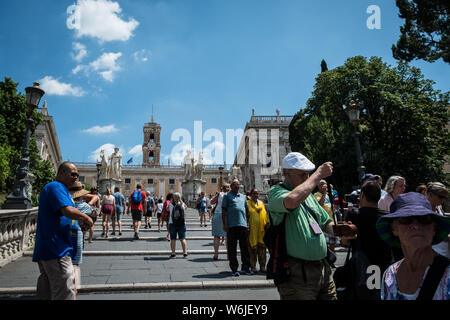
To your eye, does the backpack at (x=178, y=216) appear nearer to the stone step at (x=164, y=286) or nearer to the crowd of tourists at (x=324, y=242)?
the stone step at (x=164, y=286)

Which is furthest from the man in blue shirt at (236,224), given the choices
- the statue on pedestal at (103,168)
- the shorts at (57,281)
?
the statue on pedestal at (103,168)

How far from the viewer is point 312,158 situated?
25750 millimetres

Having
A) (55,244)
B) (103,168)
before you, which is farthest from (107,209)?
(103,168)

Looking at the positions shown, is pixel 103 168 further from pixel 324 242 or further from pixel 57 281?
pixel 324 242

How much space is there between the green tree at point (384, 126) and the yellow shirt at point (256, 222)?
1797cm

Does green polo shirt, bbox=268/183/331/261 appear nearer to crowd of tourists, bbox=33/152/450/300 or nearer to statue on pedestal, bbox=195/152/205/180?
crowd of tourists, bbox=33/152/450/300

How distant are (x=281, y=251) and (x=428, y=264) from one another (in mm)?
1140

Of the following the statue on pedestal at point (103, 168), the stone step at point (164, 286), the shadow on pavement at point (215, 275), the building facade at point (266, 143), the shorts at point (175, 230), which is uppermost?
the building facade at point (266, 143)

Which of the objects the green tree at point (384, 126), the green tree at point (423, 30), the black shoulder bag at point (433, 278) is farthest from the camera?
the green tree at point (384, 126)

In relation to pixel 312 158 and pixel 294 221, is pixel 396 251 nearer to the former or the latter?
pixel 294 221

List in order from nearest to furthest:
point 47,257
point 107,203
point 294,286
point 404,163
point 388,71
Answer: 1. point 294,286
2. point 47,257
3. point 107,203
4. point 404,163
5. point 388,71

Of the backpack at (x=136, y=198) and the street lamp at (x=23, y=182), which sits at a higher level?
the street lamp at (x=23, y=182)

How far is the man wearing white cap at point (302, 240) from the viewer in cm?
252
